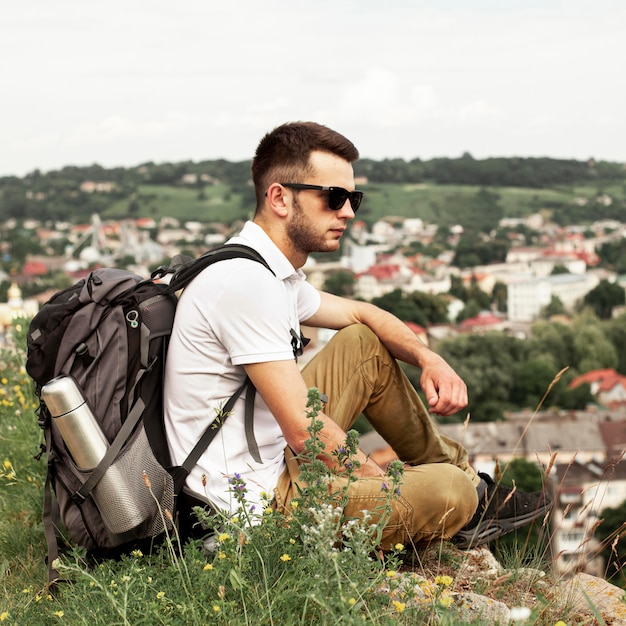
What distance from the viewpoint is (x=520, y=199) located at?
119 m

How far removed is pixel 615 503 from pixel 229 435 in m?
32.0

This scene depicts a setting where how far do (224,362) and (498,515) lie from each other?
0.96 meters

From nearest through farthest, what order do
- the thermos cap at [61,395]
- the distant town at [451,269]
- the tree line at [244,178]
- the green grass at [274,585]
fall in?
1. the green grass at [274,585]
2. the thermos cap at [61,395]
3. the distant town at [451,269]
4. the tree line at [244,178]

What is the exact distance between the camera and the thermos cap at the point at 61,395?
2043mm

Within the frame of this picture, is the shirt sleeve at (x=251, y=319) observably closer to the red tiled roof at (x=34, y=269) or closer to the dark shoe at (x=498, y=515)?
the dark shoe at (x=498, y=515)

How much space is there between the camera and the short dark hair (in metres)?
2.40

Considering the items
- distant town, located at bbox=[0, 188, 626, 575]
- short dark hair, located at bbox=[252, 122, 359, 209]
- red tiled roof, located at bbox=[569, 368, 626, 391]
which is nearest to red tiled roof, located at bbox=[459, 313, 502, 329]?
distant town, located at bbox=[0, 188, 626, 575]

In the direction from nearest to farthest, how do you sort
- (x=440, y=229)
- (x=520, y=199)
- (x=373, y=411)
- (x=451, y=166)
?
(x=373, y=411) → (x=440, y=229) → (x=520, y=199) → (x=451, y=166)

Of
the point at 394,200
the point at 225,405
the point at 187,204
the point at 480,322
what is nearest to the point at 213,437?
the point at 225,405

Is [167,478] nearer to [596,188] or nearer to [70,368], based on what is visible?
[70,368]

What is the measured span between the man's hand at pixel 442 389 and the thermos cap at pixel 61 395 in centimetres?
88

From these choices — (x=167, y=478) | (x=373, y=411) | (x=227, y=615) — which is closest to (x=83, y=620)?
(x=227, y=615)

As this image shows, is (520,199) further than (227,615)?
Yes

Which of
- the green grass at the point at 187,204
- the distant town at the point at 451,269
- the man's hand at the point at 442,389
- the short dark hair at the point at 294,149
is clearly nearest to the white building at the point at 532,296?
the distant town at the point at 451,269
